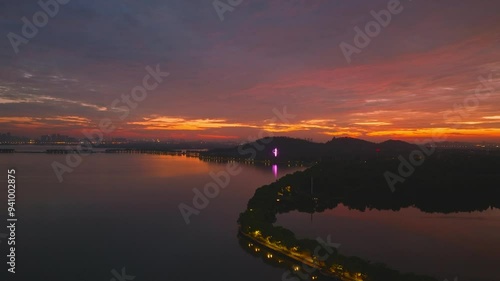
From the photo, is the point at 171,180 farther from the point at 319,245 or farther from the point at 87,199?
the point at 319,245

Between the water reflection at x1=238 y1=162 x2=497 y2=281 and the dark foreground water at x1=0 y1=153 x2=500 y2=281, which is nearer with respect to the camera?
the water reflection at x1=238 y1=162 x2=497 y2=281

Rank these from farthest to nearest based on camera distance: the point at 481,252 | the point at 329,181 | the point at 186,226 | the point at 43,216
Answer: the point at 329,181
the point at 43,216
the point at 186,226
the point at 481,252

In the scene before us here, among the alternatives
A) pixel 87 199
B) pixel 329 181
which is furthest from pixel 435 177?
pixel 87 199

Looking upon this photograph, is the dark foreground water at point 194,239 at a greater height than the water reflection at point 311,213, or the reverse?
the water reflection at point 311,213

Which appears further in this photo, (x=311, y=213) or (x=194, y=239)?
(x=311, y=213)

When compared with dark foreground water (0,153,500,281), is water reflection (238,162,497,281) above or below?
above

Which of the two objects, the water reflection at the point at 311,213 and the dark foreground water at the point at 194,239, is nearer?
the water reflection at the point at 311,213

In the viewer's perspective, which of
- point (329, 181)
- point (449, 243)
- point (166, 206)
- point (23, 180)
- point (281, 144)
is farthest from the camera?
point (281, 144)

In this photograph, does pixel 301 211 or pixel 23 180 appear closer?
pixel 301 211
